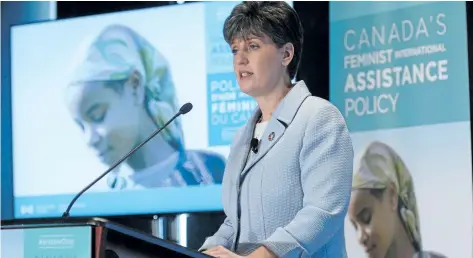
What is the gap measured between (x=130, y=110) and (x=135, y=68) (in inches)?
8.2

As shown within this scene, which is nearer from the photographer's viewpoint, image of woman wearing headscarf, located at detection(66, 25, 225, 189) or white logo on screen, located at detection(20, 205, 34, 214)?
image of woman wearing headscarf, located at detection(66, 25, 225, 189)

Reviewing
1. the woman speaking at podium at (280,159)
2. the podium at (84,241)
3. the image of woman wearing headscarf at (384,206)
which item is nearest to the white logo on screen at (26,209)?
the image of woman wearing headscarf at (384,206)

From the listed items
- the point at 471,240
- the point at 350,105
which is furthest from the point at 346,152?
the point at 350,105

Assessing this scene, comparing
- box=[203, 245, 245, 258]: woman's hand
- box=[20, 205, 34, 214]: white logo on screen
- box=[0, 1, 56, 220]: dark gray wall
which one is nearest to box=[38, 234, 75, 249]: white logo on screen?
box=[203, 245, 245, 258]: woman's hand

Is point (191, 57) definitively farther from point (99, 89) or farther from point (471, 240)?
point (471, 240)

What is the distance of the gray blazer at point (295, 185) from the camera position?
93.0 inches

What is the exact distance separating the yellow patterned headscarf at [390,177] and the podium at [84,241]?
2.09 metres

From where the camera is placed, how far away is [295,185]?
8.07 ft

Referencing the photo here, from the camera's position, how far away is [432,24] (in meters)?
4.07

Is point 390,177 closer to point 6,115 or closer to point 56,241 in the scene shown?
point 6,115

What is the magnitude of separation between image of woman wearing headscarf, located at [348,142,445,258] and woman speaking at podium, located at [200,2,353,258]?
1.52m

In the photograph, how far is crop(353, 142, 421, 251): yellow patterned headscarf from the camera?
4.03m

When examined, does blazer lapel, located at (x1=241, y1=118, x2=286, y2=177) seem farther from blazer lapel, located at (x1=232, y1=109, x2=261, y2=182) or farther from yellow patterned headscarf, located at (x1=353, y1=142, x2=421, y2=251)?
yellow patterned headscarf, located at (x1=353, y1=142, x2=421, y2=251)

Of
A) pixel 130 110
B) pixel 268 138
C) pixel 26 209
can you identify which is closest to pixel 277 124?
pixel 268 138
